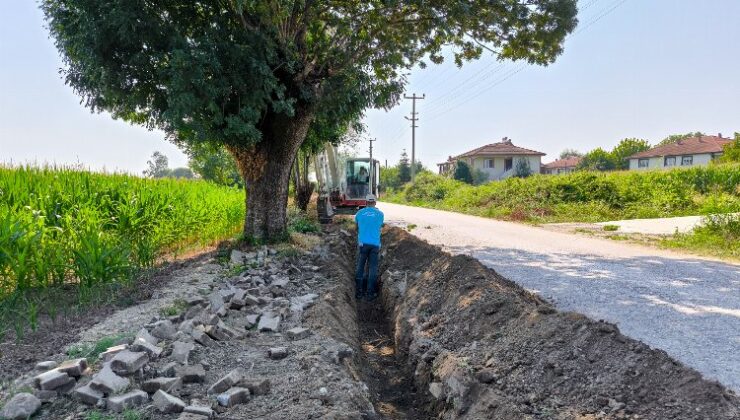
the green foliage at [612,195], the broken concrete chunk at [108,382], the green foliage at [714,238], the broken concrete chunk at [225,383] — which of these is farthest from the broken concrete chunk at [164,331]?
the green foliage at [612,195]

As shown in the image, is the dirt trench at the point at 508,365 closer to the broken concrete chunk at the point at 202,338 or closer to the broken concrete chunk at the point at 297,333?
the broken concrete chunk at the point at 297,333

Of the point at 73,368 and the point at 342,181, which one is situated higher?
the point at 342,181

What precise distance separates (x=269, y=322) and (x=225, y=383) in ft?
6.03

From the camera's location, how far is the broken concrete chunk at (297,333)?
17.5 feet

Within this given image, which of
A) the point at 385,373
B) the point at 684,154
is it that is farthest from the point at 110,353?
the point at 684,154

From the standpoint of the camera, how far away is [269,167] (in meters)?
10.3

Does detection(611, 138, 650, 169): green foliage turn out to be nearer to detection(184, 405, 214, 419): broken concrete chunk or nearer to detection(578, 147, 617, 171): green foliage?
detection(578, 147, 617, 171): green foliage

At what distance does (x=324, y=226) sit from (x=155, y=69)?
8.97 meters

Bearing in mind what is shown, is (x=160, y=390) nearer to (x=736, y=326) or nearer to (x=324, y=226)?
(x=736, y=326)

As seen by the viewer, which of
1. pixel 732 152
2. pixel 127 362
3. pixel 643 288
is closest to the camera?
pixel 127 362

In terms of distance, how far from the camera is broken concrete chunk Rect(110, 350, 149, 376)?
379 centimetres

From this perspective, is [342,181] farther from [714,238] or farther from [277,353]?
[277,353]

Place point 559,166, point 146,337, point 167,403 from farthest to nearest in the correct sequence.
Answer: point 559,166
point 146,337
point 167,403

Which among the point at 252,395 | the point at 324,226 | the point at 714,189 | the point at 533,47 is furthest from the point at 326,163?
the point at 714,189
